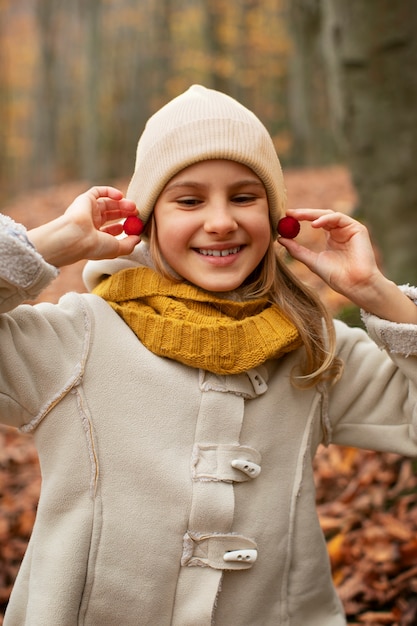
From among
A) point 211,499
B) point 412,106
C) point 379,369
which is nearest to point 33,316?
point 211,499

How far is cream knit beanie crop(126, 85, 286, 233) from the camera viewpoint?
7.84 ft

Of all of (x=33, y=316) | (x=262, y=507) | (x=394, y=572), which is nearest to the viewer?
(x=33, y=316)

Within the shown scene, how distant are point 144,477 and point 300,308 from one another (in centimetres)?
80

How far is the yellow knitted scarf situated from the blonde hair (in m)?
0.04

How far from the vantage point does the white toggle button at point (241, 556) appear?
2.36 meters

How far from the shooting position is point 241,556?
7.81ft

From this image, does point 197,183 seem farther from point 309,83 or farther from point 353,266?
point 309,83

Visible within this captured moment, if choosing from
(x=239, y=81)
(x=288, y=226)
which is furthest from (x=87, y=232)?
(x=239, y=81)

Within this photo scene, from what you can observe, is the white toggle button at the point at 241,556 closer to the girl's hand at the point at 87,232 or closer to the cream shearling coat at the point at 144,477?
the cream shearling coat at the point at 144,477

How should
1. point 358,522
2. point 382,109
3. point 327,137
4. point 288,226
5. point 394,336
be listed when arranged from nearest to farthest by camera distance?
1. point 394,336
2. point 288,226
3. point 358,522
4. point 382,109
5. point 327,137

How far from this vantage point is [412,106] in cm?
503

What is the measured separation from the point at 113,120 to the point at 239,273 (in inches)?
1231

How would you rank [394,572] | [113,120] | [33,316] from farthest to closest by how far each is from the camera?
[113,120] → [394,572] → [33,316]

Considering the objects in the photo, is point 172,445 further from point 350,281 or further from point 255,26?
point 255,26
